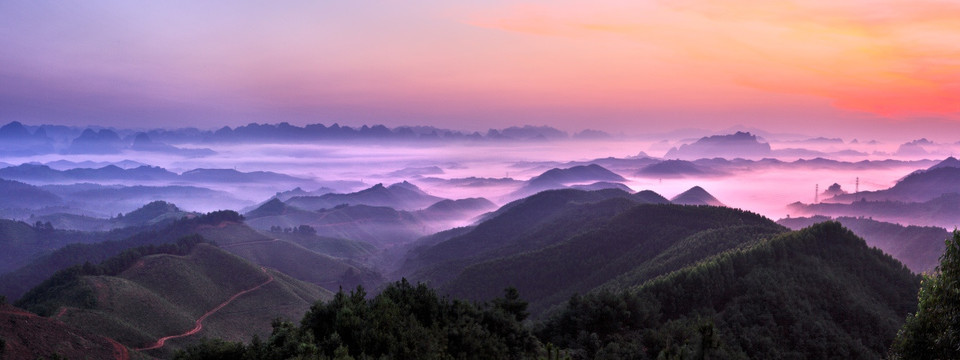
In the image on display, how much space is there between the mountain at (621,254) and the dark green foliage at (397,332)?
151ft

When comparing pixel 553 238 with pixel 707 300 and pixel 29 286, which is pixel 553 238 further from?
pixel 29 286

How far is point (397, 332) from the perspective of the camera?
27109 millimetres

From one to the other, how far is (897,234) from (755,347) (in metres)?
167

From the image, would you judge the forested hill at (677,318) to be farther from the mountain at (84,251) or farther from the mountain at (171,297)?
the mountain at (84,251)

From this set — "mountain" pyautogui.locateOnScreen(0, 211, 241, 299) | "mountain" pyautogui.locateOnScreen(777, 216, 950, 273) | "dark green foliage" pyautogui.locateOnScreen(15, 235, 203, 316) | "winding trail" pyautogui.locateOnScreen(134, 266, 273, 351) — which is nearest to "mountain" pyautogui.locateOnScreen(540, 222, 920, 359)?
"winding trail" pyautogui.locateOnScreen(134, 266, 273, 351)

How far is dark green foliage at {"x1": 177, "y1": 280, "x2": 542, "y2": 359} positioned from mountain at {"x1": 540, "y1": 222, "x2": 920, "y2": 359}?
297 inches

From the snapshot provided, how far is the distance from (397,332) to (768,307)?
39495mm

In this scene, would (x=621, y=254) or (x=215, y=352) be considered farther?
(x=621, y=254)

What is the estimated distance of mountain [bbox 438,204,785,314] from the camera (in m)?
81.4

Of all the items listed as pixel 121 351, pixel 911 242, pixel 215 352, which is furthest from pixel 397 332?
pixel 911 242

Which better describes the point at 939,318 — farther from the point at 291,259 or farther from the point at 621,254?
the point at 291,259

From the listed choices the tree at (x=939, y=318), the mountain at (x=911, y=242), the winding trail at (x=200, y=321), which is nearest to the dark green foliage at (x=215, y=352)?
the tree at (x=939, y=318)

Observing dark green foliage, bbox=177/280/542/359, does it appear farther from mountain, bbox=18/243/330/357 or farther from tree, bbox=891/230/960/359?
mountain, bbox=18/243/330/357

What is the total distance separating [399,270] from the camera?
18188 cm
